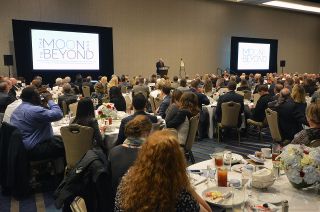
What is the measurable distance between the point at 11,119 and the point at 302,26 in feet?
79.4

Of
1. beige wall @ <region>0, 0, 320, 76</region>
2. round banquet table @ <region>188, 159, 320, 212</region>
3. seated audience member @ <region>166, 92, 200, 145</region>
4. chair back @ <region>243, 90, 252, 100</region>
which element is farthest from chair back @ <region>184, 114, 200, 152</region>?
beige wall @ <region>0, 0, 320, 76</region>

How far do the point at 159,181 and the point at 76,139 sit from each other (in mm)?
2645

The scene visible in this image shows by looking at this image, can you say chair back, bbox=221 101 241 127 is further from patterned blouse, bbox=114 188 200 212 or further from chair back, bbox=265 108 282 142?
patterned blouse, bbox=114 188 200 212

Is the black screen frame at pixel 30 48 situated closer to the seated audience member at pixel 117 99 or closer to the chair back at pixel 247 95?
the seated audience member at pixel 117 99

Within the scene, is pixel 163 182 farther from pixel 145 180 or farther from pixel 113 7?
pixel 113 7

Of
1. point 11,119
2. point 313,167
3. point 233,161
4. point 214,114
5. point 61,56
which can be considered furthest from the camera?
point 61,56

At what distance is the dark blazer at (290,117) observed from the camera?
511cm

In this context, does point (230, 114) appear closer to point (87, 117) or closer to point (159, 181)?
point (87, 117)

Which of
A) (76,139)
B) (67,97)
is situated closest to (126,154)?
(76,139)

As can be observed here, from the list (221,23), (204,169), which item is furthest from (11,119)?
(221,23)

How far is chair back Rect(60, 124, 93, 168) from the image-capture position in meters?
3.97

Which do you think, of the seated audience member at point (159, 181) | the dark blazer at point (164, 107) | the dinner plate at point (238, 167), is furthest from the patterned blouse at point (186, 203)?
the dark blazer at point (164, 107)

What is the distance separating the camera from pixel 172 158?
5.26ft

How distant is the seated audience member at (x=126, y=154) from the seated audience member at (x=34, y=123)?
1.96 metres
